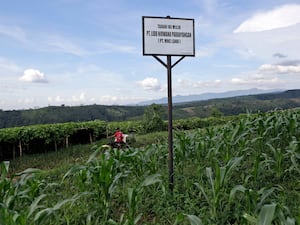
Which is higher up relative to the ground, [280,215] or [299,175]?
[280,215]

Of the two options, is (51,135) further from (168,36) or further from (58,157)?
(168,36)

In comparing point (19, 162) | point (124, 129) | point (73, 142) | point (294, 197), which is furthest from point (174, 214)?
point (124, 129)

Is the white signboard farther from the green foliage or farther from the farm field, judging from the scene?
the green foliage

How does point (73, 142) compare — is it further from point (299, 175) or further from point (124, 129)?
point (299, 175)

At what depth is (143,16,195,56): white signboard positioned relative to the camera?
9.80 feet

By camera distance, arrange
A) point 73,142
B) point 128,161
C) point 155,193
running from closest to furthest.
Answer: point 155,193 < point 128,161 < point 73,142

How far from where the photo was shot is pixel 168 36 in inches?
120

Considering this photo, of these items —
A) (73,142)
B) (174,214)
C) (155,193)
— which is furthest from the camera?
(73,142)

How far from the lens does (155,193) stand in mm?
3012

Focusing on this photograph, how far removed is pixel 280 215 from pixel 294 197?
4.07 feet

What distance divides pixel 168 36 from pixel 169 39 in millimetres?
33

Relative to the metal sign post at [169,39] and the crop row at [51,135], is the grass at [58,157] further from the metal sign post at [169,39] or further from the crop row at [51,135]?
the metal sign post at [169,39]

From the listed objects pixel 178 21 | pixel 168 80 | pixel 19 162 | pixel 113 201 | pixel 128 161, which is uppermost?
pixel 178 21

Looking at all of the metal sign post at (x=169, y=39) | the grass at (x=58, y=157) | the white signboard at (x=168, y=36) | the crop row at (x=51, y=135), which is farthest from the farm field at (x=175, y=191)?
the crop row at (x=51, y=135)
